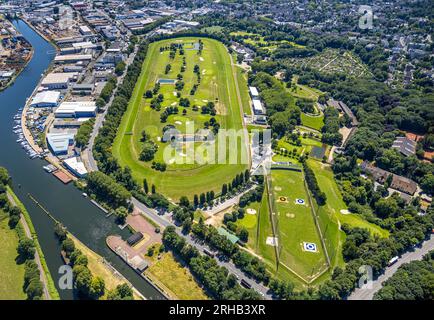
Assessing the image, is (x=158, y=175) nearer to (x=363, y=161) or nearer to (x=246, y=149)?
(x=246, y=149)

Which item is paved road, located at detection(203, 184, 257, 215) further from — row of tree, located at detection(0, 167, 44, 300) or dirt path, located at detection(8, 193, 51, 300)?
row of tree, located at detection(0, 167, 44, 300)

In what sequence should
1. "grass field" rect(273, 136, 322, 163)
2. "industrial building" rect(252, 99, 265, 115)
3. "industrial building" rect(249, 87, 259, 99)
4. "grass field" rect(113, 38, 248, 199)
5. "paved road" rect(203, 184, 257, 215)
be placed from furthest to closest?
"industrial building" rect(249, 87, 259, 99), "industrial building" rect(252, 99, 265, 115), "grass field" rect(273, 136, 322, 163), "grass field" rect(113, 38, 248, 199), "paved road" rect(203, 184, 257, 215)

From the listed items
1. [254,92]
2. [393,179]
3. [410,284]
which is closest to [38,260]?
[410,284]

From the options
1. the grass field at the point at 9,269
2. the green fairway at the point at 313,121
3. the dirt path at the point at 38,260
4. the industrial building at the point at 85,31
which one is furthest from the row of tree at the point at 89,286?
the industrial building at the point at 85,31

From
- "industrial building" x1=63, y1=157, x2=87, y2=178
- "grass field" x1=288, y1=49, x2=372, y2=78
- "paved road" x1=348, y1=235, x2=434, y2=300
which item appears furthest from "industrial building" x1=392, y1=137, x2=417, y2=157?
"industrial building" x1=63, y1=157, x2=87, y2=178

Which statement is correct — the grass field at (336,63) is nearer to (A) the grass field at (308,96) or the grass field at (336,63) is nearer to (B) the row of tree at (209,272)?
(A) the grass field at (308,96)
